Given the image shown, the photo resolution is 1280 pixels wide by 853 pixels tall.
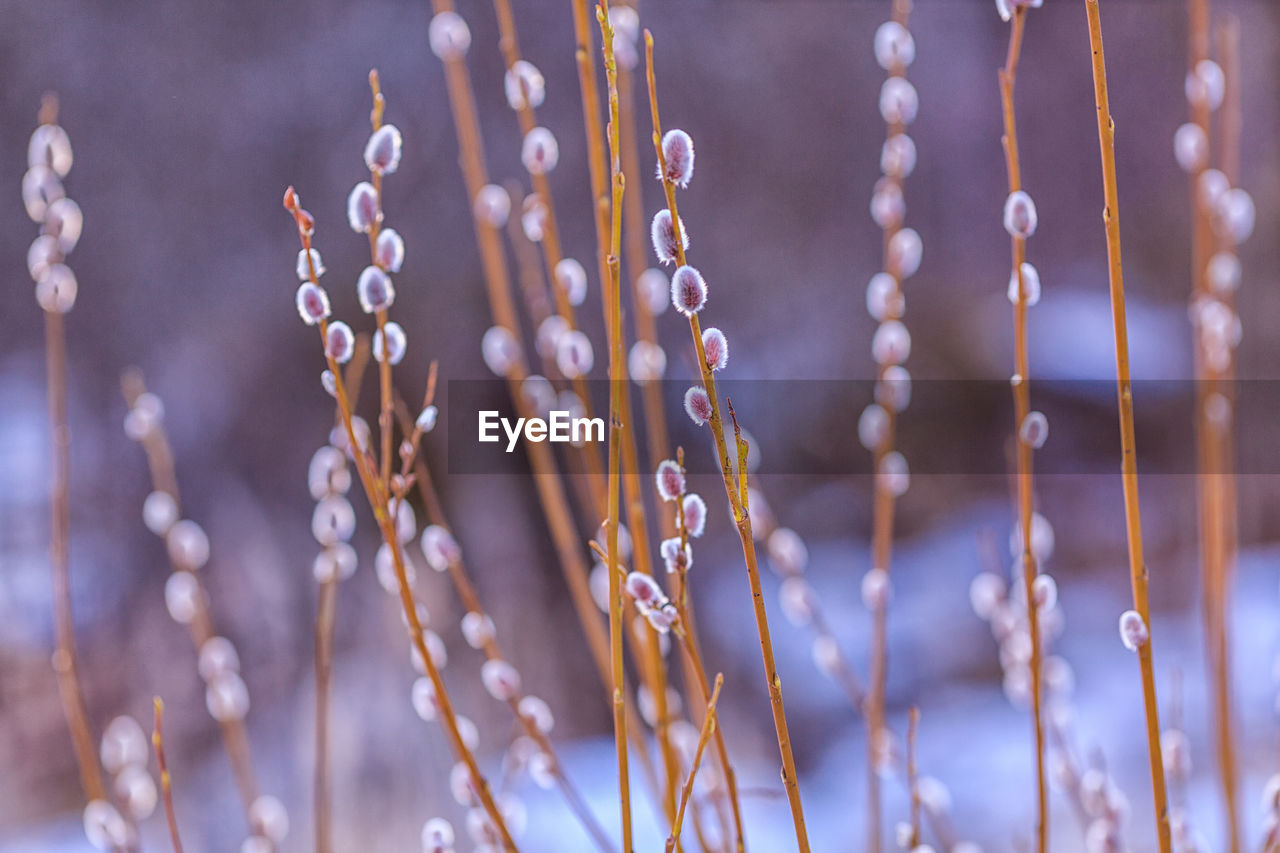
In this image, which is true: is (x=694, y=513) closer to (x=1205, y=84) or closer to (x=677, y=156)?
(x=677, y=156)

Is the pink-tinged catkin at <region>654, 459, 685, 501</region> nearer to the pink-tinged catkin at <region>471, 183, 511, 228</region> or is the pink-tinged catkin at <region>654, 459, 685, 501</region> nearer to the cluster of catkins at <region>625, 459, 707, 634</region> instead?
the cluster of catkins at <region>625, 459, 707, 634</region>

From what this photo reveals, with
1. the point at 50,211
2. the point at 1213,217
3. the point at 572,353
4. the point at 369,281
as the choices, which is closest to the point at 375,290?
the point at 369,281

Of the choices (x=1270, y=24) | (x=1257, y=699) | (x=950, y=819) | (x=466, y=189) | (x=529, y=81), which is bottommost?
(x=950, y=819)

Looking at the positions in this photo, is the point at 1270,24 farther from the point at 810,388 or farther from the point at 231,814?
the point at 231,814

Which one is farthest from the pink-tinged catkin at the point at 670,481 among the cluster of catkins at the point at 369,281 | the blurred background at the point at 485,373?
the blurred background at the point at 485,373

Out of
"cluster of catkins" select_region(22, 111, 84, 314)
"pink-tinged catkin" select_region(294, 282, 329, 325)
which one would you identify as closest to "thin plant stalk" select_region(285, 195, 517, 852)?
"pink-tinged catkin" select_region(294, 282, 329, 325)

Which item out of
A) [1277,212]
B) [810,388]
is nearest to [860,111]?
[810,388]

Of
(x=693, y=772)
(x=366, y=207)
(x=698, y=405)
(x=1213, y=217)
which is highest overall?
(x=1213, y=217)
